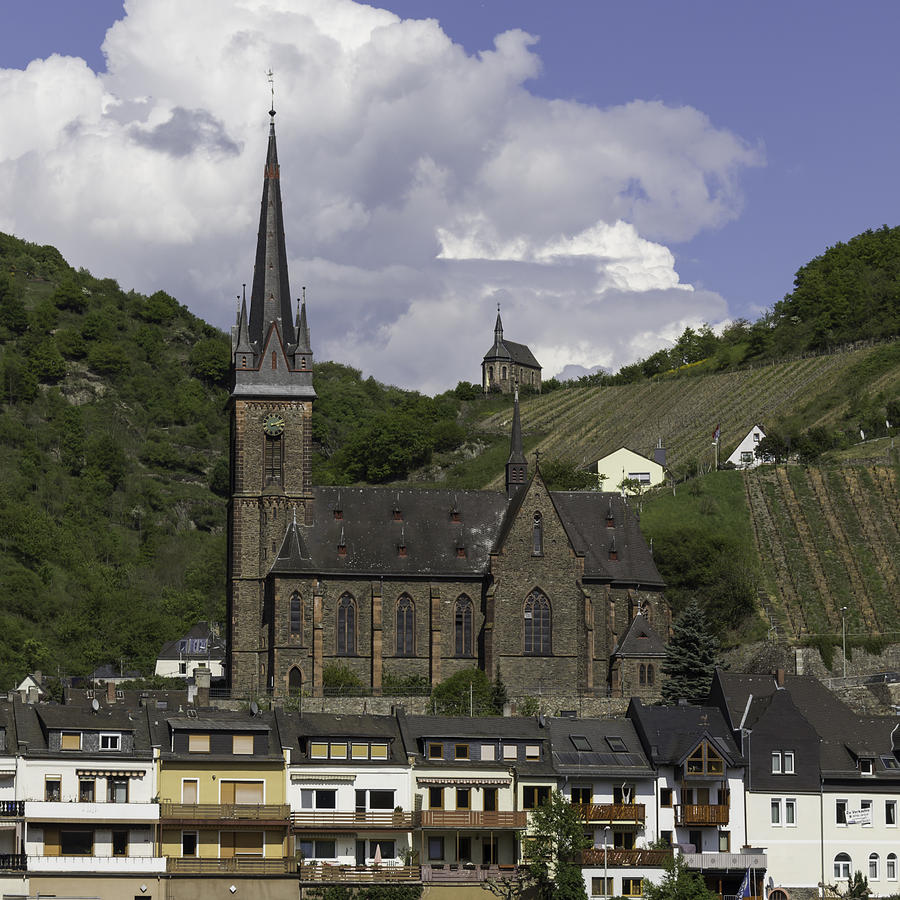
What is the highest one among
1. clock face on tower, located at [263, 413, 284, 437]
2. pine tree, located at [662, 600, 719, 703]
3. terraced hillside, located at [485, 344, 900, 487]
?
terraced hillside, located at [485, 344, 900, 487]

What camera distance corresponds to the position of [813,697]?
8000 cm

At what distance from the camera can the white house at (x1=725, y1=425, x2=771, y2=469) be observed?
14112 centimetres

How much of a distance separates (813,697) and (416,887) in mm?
18339

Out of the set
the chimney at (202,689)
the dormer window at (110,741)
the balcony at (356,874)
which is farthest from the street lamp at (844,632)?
the dormer window at (110,741)

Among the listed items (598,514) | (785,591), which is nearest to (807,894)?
(598,514)

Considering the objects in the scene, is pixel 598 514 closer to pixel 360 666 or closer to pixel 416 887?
pixel 360 666

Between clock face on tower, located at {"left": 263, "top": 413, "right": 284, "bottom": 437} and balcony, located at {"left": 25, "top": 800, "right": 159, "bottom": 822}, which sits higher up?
clock face on tower, located at {"left": 263, "top": 413, "right": 284, "bottom": 437}

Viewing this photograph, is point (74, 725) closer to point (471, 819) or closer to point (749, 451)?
point (471, 819)

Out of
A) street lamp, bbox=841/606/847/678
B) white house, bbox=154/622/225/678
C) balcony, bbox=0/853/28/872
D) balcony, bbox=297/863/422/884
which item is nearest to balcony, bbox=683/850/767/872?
balcony, bbox=297/863/422/884

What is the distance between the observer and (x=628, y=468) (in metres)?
148

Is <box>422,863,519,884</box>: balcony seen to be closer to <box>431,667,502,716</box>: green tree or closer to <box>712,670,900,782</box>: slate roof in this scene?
<box>712,670,900,782</box>: slate roof

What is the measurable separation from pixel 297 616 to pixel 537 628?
10.6m

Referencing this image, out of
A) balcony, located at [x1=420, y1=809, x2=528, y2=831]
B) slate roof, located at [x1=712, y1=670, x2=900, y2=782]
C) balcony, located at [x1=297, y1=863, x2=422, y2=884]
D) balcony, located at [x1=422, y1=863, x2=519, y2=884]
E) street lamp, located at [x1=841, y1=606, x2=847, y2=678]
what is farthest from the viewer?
street lamp, located at [x1=841, y1=606, x2=847, y2=678]

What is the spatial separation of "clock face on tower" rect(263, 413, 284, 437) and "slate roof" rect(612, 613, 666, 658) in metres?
18.0
